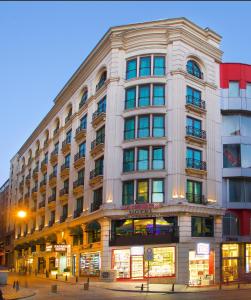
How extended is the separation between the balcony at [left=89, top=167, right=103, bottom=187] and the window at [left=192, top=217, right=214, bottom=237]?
10.6 m

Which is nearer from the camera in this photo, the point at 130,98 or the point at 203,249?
the point at 203,249

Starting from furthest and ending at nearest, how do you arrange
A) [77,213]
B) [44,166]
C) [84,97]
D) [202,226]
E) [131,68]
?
[44,166]
[84,97]
[77,213]
[131,68]
[202,226]

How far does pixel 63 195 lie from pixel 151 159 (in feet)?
60.7

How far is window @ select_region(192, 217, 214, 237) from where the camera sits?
4388 cm

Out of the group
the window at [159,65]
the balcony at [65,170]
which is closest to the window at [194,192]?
the window at [159,65]

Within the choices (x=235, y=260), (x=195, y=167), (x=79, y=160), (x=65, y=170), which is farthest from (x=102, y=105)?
(x=235, y=260)

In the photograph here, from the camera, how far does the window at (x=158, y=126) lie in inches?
1806

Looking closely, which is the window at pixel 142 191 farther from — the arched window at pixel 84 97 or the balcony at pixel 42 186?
the balcony at pixel 42 186

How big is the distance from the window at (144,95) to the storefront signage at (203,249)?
46.9 ft

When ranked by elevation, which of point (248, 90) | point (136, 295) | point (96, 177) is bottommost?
point (136, 295)

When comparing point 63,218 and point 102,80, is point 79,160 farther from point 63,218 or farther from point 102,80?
point 63,218

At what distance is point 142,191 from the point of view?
45.1 metres

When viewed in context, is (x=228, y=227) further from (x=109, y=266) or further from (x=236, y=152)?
(x=109, y=266)

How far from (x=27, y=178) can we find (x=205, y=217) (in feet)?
155
